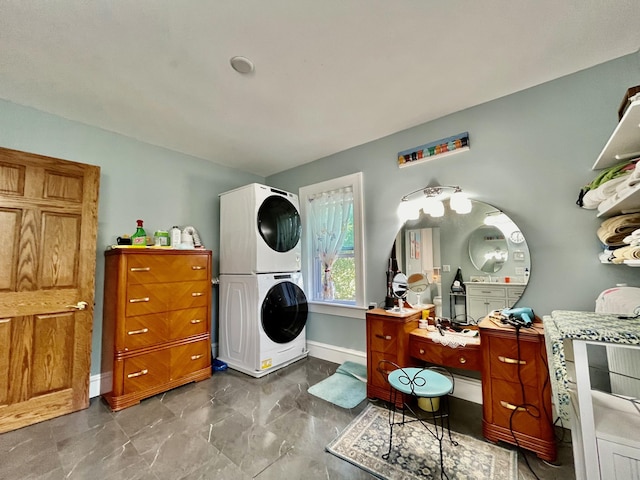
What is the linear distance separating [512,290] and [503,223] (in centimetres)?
55

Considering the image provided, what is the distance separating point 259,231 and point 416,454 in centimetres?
227

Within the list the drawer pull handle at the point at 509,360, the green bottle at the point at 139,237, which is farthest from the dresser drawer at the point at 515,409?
the green bottle at the point at 139,237

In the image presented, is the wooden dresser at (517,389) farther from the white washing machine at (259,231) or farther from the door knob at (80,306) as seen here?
the door knob at (80,306)

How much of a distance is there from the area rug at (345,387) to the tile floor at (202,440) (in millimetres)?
75

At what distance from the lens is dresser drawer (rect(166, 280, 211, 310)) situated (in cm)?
252

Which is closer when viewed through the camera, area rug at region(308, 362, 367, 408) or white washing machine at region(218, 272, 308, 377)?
area rug at region(308, 362, 367, 408)

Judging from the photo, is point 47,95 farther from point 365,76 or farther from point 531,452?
point 531,452

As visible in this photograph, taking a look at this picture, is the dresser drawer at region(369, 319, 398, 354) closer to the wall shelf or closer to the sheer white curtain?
the sheer white curtain

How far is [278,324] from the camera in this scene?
9.51ft

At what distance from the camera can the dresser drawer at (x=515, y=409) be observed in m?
1.59

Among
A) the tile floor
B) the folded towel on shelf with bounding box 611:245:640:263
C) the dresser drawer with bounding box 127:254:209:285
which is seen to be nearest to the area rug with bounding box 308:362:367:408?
the tile floor

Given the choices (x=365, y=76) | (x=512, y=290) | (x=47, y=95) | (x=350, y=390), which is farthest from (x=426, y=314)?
(x=47, y=95)

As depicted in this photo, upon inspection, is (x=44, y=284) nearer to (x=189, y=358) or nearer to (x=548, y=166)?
(x=189, y=358)

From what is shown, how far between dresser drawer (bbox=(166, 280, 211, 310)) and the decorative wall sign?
8.08 feet
